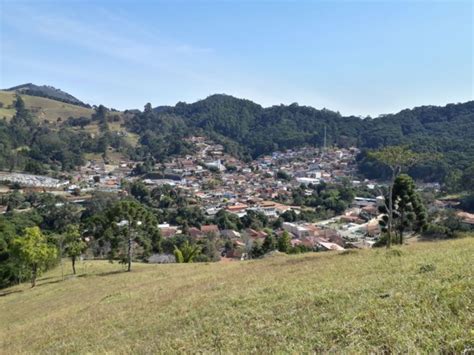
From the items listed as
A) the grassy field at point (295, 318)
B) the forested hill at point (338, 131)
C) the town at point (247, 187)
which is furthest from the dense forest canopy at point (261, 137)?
the grassy field at point (295, 318)

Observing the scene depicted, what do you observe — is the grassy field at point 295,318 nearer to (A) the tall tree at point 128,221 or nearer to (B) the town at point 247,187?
(A) the tall tree at point 128,221

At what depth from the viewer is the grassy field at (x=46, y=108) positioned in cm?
15938

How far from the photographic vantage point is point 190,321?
8367mm

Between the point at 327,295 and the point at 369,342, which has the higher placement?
the point at 369,342

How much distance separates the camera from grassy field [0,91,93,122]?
159375 mm

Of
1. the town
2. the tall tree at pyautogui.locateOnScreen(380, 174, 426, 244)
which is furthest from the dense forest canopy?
the tall tree at pyautogui.locateOnScreen(380, 174, 426, 244)

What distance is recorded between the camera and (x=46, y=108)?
169 metres

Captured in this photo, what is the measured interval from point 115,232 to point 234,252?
20.7 m

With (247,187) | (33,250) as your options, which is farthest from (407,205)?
(247,187)

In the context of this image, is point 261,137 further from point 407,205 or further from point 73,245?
point 407,205

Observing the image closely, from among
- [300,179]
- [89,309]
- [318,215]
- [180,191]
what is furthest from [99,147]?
[89,309]

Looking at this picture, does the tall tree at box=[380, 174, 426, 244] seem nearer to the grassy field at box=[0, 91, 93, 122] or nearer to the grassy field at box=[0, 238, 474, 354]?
the grassy field at box=[0, 238, 474, 354]

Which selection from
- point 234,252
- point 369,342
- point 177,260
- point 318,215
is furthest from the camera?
point 318,215

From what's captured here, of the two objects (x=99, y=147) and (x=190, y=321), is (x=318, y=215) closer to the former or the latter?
(x=190, y=321)
